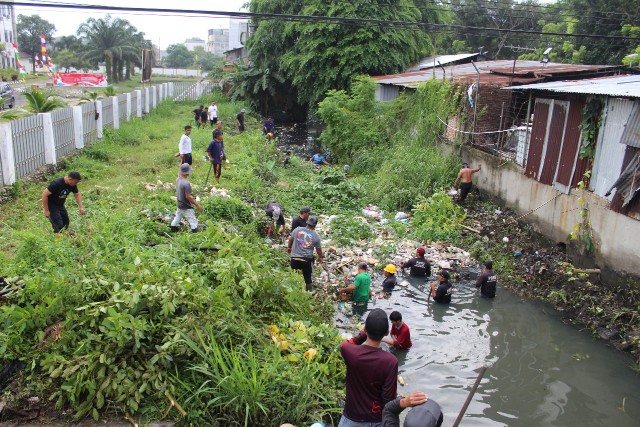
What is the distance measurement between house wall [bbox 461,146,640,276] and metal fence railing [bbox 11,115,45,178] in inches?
444

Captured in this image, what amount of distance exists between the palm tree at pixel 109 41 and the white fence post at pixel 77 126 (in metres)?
39.5

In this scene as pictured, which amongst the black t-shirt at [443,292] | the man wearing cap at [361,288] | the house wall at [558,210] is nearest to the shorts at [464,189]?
the house wall at [558,210]

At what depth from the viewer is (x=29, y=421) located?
475 centimetres

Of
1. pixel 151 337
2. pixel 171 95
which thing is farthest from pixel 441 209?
pixel 171 95

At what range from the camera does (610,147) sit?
9234mm

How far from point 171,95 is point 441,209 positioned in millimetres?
25604

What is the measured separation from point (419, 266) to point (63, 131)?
1066 centimetres

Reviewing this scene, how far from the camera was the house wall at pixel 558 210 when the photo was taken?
8.59m

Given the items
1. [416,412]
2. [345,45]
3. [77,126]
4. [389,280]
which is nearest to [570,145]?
[389,280]

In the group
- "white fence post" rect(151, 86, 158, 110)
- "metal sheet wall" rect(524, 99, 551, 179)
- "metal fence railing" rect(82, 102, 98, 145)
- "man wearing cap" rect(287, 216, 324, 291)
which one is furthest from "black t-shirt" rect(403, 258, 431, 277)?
"white fence post" rect(151, 86, 158, 110)

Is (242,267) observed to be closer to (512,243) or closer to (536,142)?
(512,243)

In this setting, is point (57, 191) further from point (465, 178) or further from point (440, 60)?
point (440, 60)

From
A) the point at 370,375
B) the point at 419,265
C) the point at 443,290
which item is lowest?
the point at 443,290

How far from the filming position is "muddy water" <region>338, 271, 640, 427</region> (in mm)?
6418
